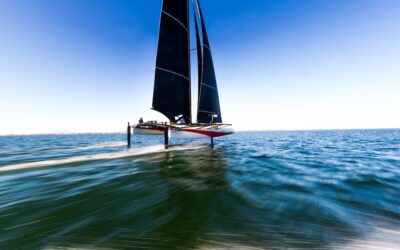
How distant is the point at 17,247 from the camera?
255cm

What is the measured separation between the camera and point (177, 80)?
18.0 meters

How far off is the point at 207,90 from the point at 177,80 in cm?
379

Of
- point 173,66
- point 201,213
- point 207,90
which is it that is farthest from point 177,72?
point 201,213

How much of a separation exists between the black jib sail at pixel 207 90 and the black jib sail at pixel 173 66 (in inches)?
61.6

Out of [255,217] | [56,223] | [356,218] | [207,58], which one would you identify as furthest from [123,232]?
[207,58]


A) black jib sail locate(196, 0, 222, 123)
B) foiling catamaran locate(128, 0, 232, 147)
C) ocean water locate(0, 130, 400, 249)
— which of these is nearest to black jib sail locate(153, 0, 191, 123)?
foiling catamaran locate(128, 0, 232, 147)

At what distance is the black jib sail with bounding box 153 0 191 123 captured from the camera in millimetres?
17297

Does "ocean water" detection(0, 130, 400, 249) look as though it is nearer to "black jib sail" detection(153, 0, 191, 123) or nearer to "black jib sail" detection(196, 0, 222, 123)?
"black jib sail" detection(153, 0, 191, 123)

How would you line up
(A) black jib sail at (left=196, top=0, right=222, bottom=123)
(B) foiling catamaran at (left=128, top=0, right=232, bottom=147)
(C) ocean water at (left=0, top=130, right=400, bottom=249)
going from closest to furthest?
(C) ocean water at (left=0, top=130, right=400, bottom=249) → (B) foiling catamaran at (left=128, top=0, right=232, bottom=147) → (A) black jib sail at (left=196, top=0, right=222, bottom=123)

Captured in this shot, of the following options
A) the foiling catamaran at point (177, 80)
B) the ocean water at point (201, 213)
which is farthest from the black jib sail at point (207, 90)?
the ocean water at point (201, 213)

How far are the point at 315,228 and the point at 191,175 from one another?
4.71 meters

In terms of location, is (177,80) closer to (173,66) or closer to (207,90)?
(173,66)

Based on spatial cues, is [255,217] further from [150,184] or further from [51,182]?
[51,182]

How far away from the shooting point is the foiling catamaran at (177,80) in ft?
55.7
